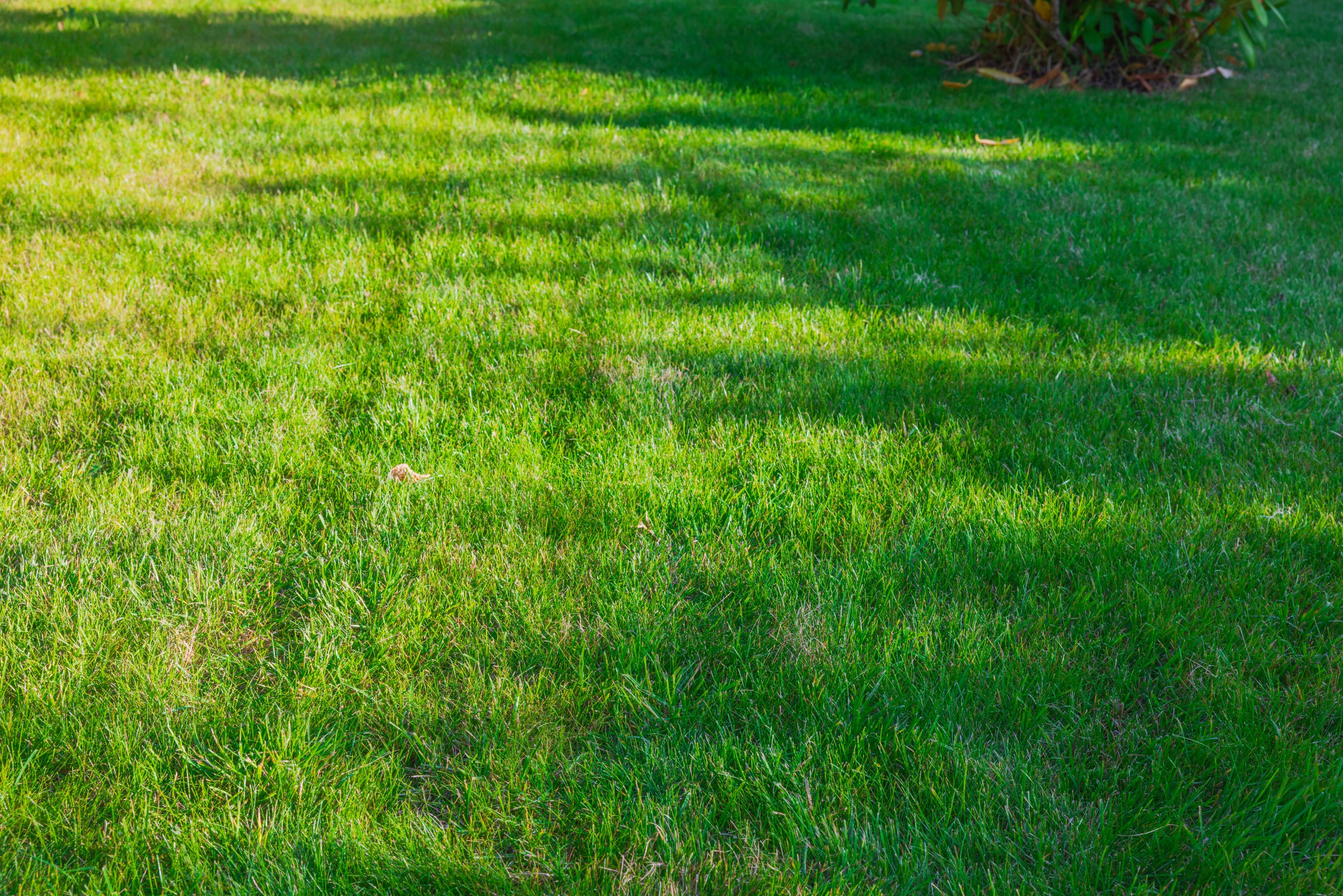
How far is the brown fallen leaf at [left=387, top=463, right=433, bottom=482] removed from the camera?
2.50 metres

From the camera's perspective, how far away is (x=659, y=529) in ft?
7.74

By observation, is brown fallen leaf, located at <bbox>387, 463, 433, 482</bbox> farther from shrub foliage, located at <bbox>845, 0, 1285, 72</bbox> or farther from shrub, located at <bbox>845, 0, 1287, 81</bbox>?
shrub, located at <bbox>845, 0, 1287, 81</bbox>

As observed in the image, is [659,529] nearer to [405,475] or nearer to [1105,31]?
[405,475]

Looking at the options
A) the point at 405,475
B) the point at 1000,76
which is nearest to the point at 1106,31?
the point at 1000,76

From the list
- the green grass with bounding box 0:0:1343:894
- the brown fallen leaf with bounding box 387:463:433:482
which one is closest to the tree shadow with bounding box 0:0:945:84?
the green grass with bounding box 0:0:1343:894

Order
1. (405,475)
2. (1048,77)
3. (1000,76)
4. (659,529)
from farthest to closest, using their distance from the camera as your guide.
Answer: (1000,76) < (1048,77) < (405,475) < (659,529)

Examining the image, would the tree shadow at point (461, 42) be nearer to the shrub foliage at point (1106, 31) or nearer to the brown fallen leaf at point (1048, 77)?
the shrub foliage at point (1106, 31)

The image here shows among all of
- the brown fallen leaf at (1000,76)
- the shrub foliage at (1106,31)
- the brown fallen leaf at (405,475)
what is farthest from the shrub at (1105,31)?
the brown fallen leaf at (405,475)

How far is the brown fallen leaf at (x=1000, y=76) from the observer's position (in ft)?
26.9

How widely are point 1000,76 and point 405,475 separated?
776cm

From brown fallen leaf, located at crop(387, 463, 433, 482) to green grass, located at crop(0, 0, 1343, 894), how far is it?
2.1 inches

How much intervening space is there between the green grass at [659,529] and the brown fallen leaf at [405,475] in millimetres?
54

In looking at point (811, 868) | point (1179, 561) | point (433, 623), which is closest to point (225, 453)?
point (433, 623)

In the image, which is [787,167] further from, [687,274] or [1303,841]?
[1303,841]
